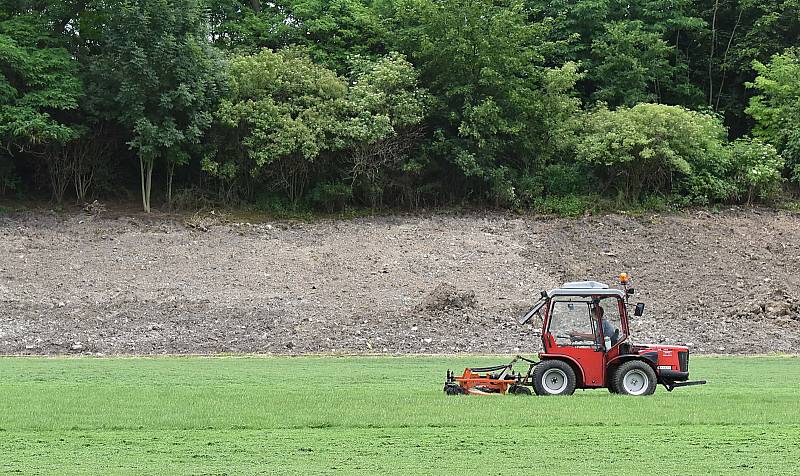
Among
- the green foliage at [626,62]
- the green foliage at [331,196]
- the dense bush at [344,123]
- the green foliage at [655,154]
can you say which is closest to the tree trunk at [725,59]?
the green foliage at [626,62]

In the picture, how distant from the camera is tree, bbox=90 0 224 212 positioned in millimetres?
33250

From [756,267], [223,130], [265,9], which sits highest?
[265,9]

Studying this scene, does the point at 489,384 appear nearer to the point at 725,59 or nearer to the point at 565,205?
the point at 565,205

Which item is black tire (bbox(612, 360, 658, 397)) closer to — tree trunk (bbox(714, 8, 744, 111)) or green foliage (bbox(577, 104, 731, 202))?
green foliage (bbox(577, 104, 731, 202))

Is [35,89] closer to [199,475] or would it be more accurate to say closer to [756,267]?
[756,267]

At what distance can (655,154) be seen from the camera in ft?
118

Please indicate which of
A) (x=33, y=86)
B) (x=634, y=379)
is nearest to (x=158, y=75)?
(x=33, y=86)

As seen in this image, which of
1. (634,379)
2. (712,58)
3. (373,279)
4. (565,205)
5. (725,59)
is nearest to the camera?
(634,379)

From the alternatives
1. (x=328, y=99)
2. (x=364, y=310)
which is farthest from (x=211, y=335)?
(x=328, y=99)

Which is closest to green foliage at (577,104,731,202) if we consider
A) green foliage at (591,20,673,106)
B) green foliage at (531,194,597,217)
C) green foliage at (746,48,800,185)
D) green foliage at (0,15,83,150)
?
green foliage at (531,194,597,217)

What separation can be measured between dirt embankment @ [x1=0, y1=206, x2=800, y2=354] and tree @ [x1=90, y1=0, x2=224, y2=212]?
3.17 meters

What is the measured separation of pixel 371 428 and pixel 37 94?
26282 millimetres

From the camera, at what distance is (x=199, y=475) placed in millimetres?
9289

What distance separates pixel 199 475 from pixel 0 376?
34.1ft
